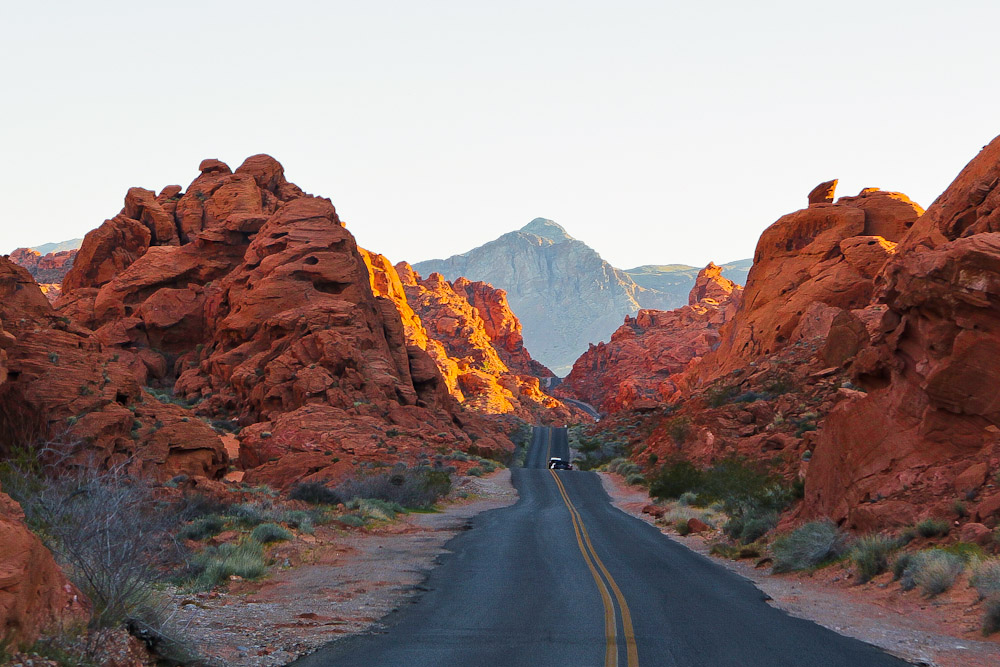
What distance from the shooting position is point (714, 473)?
1342 inches

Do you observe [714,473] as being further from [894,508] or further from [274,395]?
[274,395]

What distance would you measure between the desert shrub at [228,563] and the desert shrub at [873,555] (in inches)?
409

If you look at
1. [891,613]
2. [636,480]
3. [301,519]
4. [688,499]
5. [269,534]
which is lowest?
[636,480]

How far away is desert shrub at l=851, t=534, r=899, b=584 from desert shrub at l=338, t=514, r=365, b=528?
1283cm

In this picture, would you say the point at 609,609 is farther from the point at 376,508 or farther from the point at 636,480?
the point at 636,480

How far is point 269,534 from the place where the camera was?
1748 cm

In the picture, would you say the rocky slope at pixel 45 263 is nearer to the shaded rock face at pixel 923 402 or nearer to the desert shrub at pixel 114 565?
the shaded rock face at pixel 923 402

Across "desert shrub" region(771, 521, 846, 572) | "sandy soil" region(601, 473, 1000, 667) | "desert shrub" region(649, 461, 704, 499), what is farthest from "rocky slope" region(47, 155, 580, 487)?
"sandy soil" region(601, 473, 1000, 667)

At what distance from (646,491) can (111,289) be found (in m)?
38.2

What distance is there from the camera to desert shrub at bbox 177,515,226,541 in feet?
54.7

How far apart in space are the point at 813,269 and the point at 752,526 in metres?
34.1

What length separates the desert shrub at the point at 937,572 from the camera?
1233 centimetres

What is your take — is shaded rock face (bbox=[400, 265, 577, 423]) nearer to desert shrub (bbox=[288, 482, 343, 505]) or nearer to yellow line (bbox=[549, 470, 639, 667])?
desert shrub (bbox=[288, 482, 343, 505])

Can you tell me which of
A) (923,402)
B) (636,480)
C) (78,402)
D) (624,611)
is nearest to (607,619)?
(624,611)
